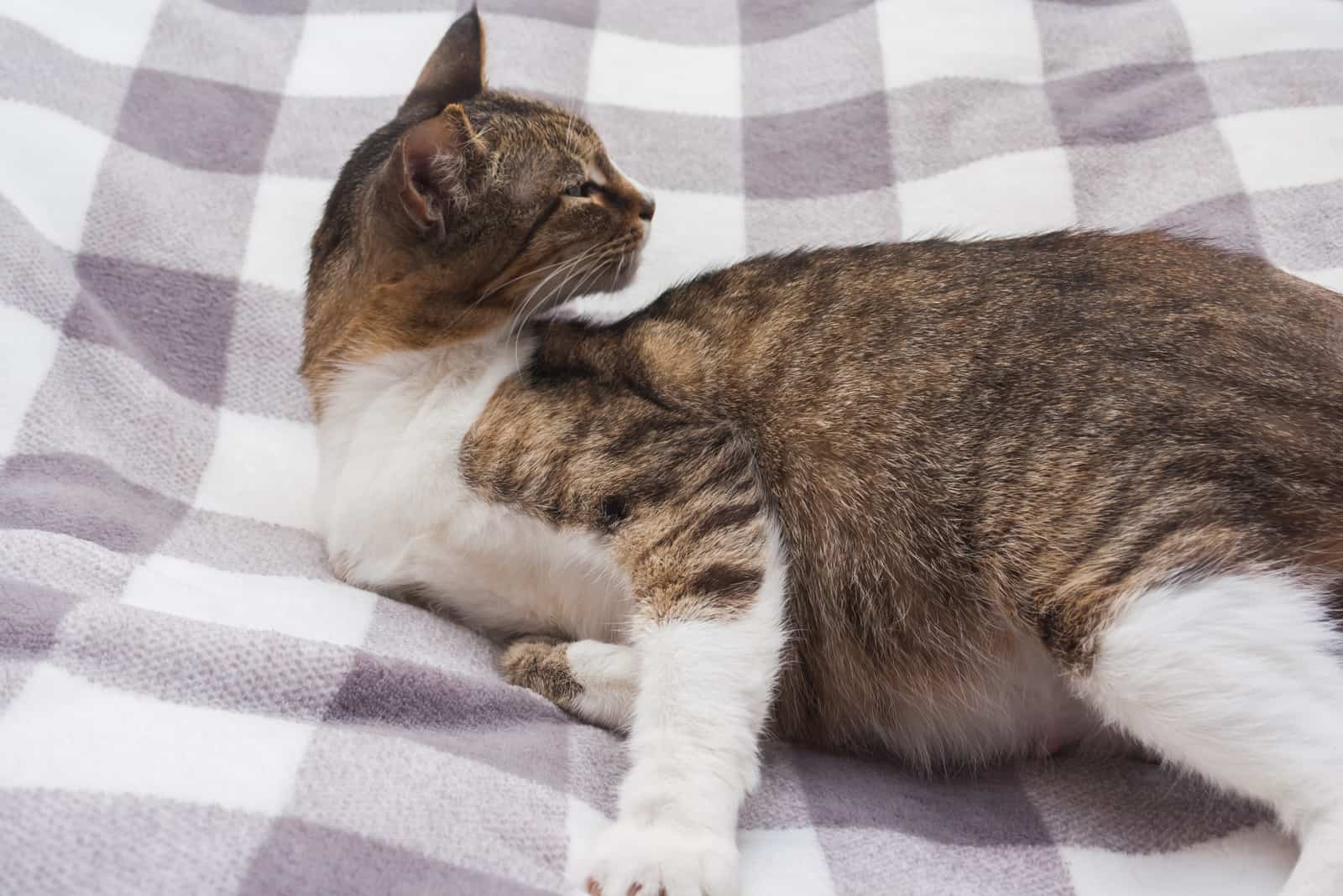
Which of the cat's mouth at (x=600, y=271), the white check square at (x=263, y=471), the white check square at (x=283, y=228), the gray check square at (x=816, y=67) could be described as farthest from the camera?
the gray check square at (x=816, y=67)

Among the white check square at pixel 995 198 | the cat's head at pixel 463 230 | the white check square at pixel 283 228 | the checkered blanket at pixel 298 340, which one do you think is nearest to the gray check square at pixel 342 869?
the checkered blanket at pixel 298 340

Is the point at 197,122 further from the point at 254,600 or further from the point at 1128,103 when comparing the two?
the point at 1128,103

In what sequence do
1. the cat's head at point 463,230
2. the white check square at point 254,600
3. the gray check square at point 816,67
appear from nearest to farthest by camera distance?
the white check square at point 254,600
the cat's head at point 463,230
the gray check square at point 816,67

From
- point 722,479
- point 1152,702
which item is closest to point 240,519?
point 722,479

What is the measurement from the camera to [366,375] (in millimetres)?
1565

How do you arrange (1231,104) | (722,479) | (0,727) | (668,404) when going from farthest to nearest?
1. (1231,104)
2. (668,404)
3. (722,479)
4. (0,727)

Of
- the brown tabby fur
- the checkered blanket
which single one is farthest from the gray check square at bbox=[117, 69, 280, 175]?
the brown tabby fur

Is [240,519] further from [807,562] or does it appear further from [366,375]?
[807,562]

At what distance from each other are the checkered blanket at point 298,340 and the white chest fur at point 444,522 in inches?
2.7

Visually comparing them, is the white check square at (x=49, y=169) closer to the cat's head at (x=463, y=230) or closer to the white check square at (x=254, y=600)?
the cat's head at (x=463, y=230)

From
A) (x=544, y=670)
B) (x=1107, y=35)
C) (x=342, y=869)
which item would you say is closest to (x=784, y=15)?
(x=1107, y=35)

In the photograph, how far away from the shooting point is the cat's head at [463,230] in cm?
144

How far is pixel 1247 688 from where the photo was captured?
1.07 m

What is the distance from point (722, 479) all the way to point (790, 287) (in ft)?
1.16
